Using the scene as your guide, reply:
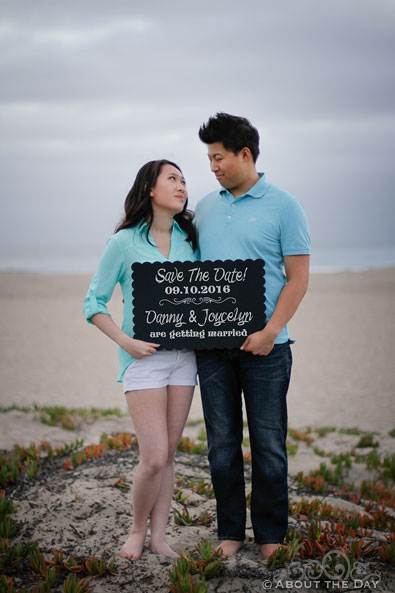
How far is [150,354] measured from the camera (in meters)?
3.15

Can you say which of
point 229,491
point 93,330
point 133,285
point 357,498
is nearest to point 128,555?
point 229,491

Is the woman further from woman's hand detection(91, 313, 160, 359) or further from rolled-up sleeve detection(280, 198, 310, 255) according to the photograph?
rolled-up sleeve detection(280, 198, 310, 255)

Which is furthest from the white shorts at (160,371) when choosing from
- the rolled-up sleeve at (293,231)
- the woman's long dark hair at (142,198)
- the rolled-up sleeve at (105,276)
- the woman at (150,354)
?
the rolled-up sleeve at (293,231)

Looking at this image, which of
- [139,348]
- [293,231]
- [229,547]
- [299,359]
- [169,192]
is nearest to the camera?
[139,348]

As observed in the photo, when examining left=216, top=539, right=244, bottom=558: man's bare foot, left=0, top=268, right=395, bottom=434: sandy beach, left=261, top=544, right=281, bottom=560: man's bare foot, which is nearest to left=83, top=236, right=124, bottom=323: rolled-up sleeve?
left=216, top=539, right=244, bottom=558: man's bare foot

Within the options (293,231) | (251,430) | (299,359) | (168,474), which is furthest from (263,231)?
(299,359)

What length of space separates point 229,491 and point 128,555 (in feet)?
2.38

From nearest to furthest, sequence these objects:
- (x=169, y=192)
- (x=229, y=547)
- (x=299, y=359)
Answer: (x=169, y=192) < (x=229, y=547) < (x=299, y=359)

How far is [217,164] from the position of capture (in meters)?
3.36

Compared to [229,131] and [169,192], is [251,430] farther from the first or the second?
[229,131]

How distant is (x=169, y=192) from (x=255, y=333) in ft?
3.28

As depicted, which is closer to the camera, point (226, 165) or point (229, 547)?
point (226, 165)

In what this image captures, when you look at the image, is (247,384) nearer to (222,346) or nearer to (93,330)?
(222,346)

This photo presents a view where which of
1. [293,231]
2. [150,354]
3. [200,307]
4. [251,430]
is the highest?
[293,231]
